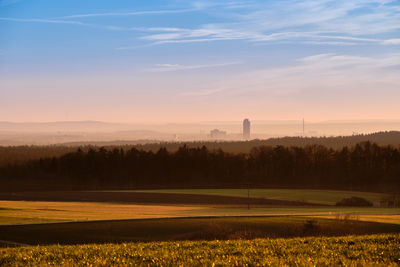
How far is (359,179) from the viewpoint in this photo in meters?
112

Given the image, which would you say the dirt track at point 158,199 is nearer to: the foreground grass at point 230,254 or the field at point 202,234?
the field at point 202,234

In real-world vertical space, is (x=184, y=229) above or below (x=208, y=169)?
below

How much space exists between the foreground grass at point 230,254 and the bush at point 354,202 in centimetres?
6353

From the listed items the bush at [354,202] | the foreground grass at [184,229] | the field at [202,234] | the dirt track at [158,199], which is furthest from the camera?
the bush at [354,202]

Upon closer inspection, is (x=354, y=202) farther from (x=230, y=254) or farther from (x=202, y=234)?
(x=230, y=254)

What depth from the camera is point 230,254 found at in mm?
14727

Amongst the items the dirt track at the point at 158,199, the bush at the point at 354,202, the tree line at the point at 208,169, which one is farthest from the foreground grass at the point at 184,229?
the tree line at the point at 208,169

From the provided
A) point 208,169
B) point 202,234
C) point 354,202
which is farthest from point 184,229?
point 208,169

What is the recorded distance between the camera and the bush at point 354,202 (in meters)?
78.5

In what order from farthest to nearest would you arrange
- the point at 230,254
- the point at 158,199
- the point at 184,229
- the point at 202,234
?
the point at 158,199
the point at 184,229
the point at 202,234
the point at 230,254

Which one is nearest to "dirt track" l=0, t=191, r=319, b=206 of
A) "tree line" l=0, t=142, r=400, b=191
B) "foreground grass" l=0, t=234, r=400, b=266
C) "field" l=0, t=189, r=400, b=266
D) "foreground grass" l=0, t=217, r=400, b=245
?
"field" l=0, t=189, r=400, b=266

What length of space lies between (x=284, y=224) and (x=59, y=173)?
88776mm

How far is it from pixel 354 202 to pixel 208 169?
46712 millimetres

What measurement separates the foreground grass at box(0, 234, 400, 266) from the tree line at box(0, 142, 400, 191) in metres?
94.5
